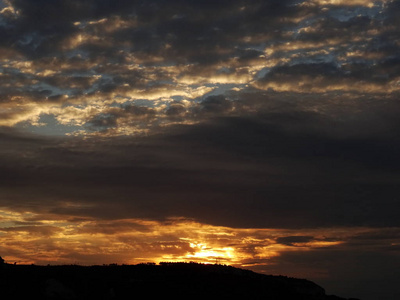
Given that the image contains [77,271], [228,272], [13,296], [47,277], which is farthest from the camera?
[228,272]

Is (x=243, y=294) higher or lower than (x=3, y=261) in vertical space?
lower

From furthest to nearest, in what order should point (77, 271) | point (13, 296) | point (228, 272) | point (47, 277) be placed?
point (228, 272) → point (77, 271) → point (47, 277) → point (13, 296)

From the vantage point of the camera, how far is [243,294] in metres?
52.1

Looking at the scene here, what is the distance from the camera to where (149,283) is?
51.8 metres

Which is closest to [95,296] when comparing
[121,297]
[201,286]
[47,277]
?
[121,297]

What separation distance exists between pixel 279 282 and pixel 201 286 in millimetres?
9581

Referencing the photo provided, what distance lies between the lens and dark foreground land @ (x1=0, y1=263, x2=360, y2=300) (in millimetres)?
48500

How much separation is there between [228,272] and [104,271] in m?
13.1

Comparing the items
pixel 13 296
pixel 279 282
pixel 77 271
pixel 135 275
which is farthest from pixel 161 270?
pixel 13 296

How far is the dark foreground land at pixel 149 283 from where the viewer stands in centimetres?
4850

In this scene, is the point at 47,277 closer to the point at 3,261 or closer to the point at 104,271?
the point at 104,271

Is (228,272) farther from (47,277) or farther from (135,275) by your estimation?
(47,277)

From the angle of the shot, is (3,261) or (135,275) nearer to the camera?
(135,275)

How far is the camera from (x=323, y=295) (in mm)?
58094
